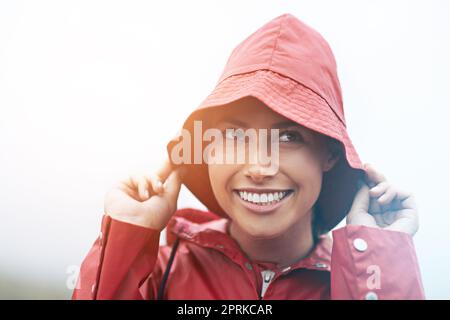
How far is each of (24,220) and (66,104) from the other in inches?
10.9

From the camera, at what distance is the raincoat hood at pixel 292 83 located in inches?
27.1

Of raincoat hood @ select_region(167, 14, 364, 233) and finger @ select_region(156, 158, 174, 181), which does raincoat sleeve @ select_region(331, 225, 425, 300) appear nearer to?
raincoat hood @ select_region(167, 14, 364, 233)

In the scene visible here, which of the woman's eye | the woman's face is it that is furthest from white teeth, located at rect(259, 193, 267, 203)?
the woman's eye

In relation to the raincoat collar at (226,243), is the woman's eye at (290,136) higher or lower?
higher

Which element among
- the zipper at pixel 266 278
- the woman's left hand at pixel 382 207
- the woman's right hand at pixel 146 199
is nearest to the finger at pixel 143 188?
the woman's right hand at pixel 146 199

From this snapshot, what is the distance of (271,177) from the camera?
705 mm

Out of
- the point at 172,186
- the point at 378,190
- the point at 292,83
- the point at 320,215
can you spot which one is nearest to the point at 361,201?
the point at 378,190

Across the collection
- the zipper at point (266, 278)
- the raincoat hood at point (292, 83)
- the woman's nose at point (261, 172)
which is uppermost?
the raincoat hood at point (292, 83)

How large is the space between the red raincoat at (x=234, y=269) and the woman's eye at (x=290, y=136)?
0.59ft

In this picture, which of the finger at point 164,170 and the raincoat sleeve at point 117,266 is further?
the finger at point 164,170

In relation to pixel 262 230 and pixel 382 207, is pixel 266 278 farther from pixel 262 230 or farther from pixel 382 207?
pixel 382 207

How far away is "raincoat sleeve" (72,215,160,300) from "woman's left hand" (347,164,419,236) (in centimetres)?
40

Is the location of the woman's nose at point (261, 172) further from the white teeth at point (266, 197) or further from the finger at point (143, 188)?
the finger at point (143, 188)

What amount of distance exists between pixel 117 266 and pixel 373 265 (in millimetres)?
447
